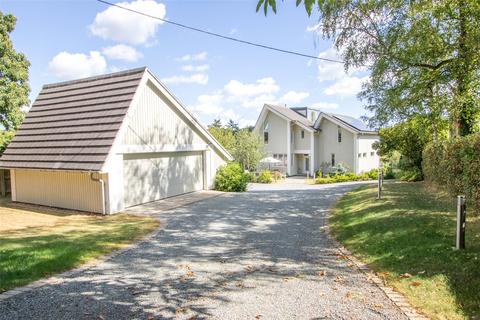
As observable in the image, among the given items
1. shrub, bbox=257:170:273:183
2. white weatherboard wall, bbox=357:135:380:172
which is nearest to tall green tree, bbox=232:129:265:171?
shrub, bbox=257:170:273:183

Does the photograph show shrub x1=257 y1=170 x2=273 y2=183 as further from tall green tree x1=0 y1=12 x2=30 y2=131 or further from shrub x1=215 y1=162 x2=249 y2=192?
tall green tree x1=0 y1=12 x2=30 y2=131

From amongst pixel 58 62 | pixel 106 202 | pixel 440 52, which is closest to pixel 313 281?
pixel 106 202

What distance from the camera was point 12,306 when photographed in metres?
5.02

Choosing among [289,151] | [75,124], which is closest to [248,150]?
[289,151]

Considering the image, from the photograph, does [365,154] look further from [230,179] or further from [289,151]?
[230,179]

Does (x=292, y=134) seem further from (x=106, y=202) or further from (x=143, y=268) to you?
(x=143, y=268)

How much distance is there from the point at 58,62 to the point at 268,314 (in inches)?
876

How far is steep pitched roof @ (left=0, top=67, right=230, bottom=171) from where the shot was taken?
43.4 ft

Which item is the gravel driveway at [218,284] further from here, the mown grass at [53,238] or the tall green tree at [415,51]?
the tall green tree at [415,51]

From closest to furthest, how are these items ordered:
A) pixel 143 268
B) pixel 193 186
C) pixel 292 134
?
pixel 143 268, pixel 193 186, pixel 292 134

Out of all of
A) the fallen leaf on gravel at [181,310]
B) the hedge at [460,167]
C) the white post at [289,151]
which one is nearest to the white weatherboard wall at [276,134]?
the white post at [289,151]

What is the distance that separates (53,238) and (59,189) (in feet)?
21.0

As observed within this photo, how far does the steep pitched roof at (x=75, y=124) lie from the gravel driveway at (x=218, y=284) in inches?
230

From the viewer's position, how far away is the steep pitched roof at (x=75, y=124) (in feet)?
43.4
